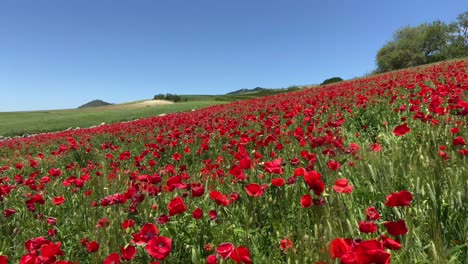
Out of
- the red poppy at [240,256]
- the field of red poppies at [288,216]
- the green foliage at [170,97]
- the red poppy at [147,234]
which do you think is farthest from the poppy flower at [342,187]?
the green foliage at [170,97]

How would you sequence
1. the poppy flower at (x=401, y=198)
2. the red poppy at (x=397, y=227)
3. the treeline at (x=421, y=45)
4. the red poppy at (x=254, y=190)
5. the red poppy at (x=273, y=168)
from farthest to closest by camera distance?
1. the treeline at (x=421, y=45)
2. the red poppy at (x=273, y=168)
3. the red poppy at (x=254, y=190)
4. the poppy flower at (x=401, y=198)
5. the red poppy at (x=397, y=227)

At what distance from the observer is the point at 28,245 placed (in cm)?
251

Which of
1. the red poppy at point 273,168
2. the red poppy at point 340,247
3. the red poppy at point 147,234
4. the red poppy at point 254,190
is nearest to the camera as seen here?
the red poppy at point 340,247

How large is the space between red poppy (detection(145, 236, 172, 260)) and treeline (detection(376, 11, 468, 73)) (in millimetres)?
83467

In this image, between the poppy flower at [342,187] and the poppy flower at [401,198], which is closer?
the poppy flower at [401,198]

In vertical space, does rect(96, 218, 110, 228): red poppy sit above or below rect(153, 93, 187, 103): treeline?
below

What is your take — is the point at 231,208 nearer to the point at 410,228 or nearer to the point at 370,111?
the point at 410,228

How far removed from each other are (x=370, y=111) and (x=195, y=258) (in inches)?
263

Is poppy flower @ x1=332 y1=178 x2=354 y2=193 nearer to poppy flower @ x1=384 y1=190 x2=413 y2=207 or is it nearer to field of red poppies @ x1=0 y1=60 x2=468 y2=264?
field of red poppies @ x1=0 y1=60 x2=468 y2=264

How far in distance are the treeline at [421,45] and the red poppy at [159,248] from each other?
83.5 m

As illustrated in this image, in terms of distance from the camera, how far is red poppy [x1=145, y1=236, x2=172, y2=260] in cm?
193

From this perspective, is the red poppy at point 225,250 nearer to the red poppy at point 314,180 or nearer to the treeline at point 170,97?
the red poppy at point 314,180

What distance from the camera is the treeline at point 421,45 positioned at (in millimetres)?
76438

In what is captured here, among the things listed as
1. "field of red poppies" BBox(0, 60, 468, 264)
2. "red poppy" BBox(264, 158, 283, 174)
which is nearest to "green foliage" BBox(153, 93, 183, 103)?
"field of red poppies" BBox(0, 60, 468, 264)
